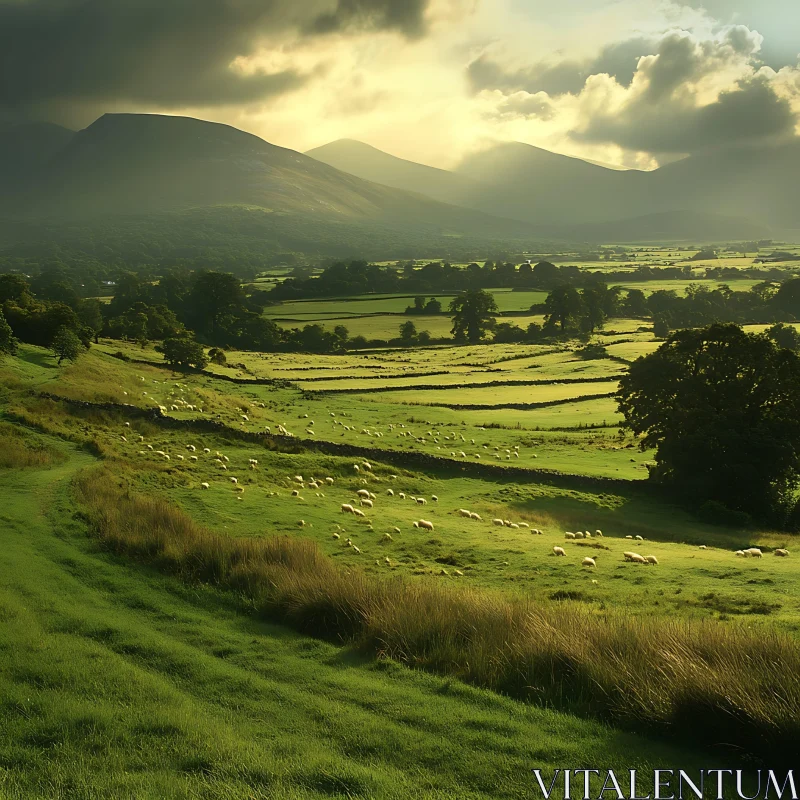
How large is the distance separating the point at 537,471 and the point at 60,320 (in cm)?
3996

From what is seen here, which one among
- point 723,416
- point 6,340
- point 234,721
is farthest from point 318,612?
point 6,340

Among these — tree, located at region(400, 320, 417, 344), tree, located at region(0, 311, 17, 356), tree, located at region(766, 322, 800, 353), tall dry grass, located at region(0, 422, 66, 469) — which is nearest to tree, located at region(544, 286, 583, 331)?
tree, located at region(400, 320, 417, 344)

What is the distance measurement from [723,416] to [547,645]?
28.4 m

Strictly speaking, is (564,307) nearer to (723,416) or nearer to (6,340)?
(723,416)

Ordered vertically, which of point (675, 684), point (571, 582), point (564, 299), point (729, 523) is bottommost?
point (729, 523)

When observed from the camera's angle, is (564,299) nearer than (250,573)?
No

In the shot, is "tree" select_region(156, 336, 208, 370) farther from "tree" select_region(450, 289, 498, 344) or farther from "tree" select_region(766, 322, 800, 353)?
"tree" select_region(766, 322, 800, 353)

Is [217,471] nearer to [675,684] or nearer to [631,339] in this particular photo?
[675,684]

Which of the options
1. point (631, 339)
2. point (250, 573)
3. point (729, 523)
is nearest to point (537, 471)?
point (729, 523)

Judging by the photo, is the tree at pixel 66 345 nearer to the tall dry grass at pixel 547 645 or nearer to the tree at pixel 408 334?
the tall dry grass at pixel 547 645

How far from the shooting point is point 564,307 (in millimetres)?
120000

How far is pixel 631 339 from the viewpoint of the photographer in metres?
105

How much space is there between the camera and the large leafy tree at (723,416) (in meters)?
31.8

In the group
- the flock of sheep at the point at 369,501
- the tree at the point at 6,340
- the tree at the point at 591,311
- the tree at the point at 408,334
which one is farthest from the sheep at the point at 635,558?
the tree at the point at 591,311
